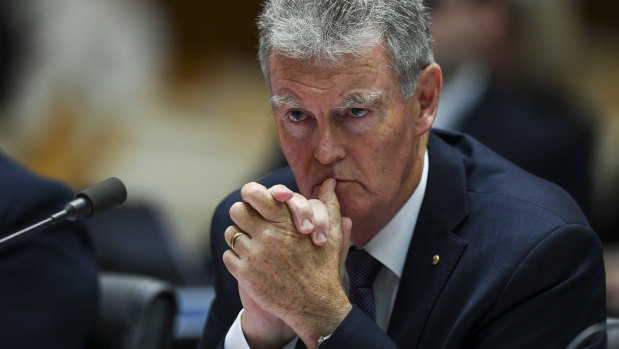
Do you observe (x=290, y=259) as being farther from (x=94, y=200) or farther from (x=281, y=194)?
(x=94, y=200)

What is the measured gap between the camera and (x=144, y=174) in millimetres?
6648

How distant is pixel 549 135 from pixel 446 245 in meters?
2.11

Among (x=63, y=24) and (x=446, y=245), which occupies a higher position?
(x=446, y=245)

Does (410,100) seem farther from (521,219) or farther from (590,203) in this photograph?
(590,203)

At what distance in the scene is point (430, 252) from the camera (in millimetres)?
2441

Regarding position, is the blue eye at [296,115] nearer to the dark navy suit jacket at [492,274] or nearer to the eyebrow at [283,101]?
the eyebrow at [283,101]

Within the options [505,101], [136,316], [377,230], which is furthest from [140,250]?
[377,230]

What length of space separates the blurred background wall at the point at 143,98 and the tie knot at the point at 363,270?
389 centimetres

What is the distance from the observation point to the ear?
244cm

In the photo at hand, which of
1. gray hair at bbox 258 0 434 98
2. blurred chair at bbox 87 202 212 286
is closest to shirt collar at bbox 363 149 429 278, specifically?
gray hair at bbox 258 0 434 98

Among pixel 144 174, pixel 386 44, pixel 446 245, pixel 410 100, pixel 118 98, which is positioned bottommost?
pixel 144 174

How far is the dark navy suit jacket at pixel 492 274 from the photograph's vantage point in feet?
7.41

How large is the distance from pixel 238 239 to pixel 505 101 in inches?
101

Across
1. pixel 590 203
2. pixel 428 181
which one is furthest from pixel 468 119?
pixel 428 181
